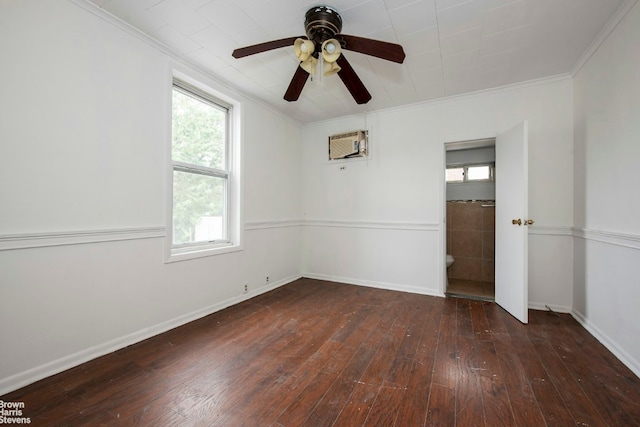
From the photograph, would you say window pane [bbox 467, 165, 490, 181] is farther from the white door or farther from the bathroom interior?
the white door

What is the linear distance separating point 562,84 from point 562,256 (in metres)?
1.82

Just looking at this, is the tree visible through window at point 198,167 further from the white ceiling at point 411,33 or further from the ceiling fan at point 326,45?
the ceiling fan at point 326,45

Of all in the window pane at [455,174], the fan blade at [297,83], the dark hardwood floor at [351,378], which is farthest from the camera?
the window pane at [455,174]

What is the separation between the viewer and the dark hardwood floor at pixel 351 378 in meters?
1.37

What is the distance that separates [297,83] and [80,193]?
1813 millimetres

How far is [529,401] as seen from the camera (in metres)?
1.48

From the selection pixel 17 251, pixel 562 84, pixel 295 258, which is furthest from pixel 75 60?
pixel 562 84

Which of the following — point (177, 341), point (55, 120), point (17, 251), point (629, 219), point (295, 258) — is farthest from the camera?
point (295, 258)

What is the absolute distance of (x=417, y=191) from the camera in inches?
136

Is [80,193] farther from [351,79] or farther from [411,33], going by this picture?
[411,33]

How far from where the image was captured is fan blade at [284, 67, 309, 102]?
80.7 inches

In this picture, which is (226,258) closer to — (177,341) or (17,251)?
(177,341)

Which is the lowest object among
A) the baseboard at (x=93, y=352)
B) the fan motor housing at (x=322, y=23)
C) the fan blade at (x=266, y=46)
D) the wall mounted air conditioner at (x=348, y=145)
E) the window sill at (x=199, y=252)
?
the baseboard at (x=93, y=352)

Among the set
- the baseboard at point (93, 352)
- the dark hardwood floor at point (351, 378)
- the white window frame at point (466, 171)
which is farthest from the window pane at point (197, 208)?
the white window frame at point (466, 171)
